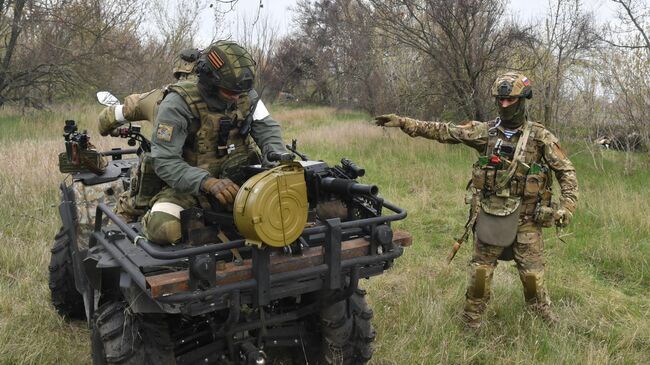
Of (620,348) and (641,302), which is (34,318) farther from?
(641,302)

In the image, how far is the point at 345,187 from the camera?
278 cm

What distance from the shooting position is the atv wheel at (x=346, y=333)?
10.3 ft

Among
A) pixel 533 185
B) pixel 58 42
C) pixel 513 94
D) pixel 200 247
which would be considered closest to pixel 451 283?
pixel 533 185

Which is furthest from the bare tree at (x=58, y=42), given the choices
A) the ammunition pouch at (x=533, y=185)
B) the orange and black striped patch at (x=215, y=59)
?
the ammunition pouch at (x=533, y=185)

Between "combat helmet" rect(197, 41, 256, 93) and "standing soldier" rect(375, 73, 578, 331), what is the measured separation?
1928 mm

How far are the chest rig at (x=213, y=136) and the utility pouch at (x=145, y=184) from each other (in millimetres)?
302

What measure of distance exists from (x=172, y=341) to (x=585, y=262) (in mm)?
4148

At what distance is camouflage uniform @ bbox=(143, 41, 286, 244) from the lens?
2807mm

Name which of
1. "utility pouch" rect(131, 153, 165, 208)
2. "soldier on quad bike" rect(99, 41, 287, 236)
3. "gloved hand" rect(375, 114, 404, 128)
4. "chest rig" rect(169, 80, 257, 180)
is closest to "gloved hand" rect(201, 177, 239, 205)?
"soldier on quad bike" rect(99, 41, 287, 236)

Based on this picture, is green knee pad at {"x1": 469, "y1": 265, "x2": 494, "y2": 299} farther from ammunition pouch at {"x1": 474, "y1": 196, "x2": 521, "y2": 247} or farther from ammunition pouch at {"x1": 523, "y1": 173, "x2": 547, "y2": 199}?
ammunition pouch at {"x1": 523, "y1": 173, "x2": 547, "y2": 199}

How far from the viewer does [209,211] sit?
9.21 ft

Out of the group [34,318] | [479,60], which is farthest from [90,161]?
[479,60]

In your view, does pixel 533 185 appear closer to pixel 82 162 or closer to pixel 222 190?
pixel 222 190

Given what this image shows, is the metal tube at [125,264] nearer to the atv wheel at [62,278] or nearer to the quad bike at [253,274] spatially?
the quad bike at [253,274]
